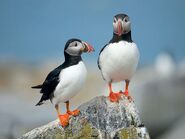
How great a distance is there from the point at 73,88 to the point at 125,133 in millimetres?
347

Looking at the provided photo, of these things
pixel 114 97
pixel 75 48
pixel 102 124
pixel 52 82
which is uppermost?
pixel 75 48

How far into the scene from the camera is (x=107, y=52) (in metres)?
2.65

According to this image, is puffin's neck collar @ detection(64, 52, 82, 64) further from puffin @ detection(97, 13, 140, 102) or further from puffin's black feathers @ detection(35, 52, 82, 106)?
puffin @ detection(97, 13, 140, 102)

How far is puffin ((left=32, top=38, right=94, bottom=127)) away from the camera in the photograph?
2578 millimetres

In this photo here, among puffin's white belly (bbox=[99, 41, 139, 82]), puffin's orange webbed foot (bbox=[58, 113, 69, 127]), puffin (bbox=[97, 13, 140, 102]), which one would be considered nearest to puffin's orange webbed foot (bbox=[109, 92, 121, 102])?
puffin (bbox=[97, 13, 140, 102])

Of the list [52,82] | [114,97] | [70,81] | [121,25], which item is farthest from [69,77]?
[121,25]

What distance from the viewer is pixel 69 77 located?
2576 mm

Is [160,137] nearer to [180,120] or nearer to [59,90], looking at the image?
[180,120]

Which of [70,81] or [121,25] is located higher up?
[121,25]

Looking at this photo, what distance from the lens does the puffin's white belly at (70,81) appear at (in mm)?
2570

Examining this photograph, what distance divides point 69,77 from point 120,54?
0.93 feet

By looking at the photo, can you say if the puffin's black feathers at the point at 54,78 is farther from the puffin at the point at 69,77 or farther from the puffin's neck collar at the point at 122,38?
the puffin's neck collar at the point at 122,38

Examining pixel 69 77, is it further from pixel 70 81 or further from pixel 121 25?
pixel 121 25

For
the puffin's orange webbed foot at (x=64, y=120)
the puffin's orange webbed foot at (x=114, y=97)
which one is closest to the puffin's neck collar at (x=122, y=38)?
the puffin's orange webbed foot at (x=114, y=97)
